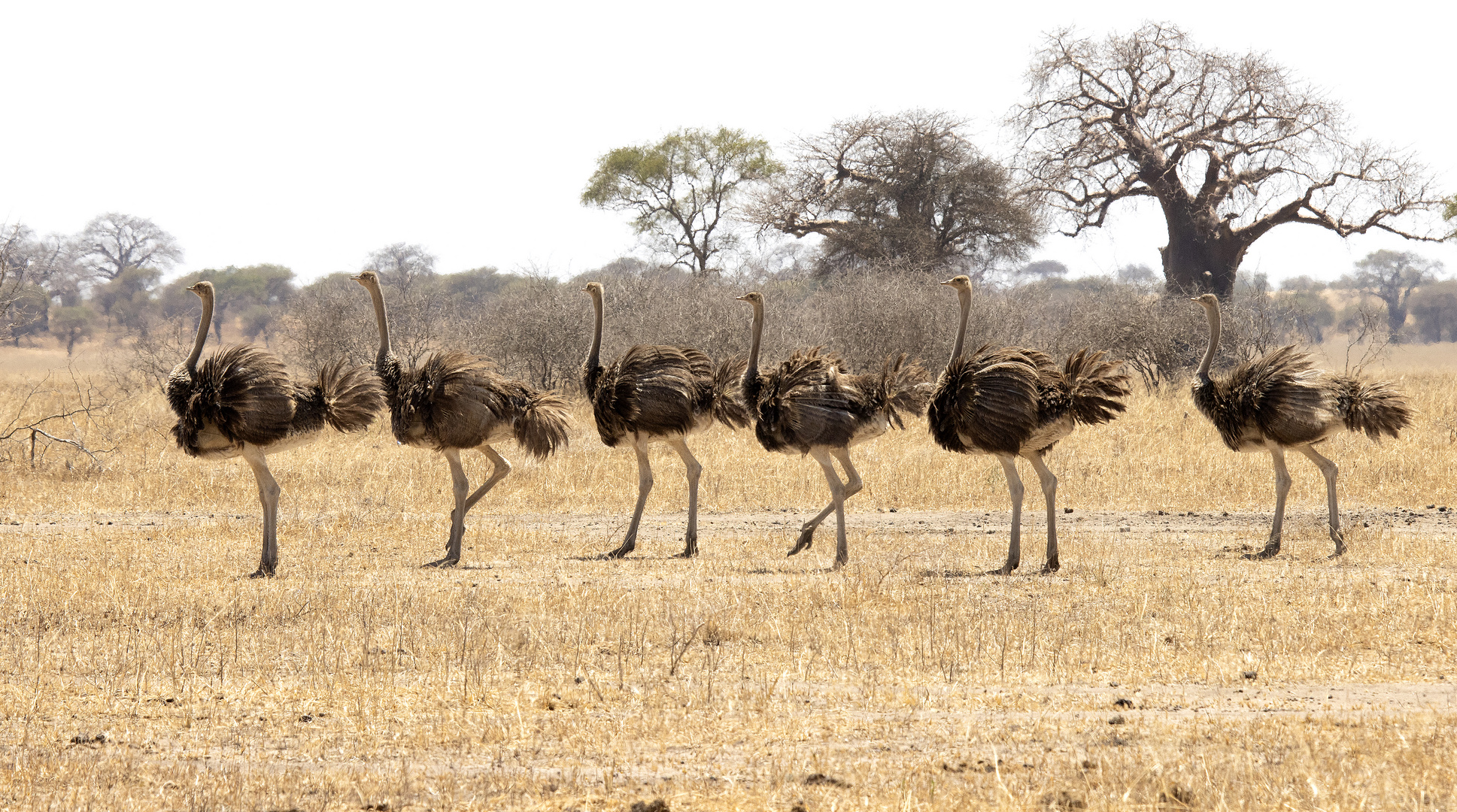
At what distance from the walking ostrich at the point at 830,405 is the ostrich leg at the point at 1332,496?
2.94 meters

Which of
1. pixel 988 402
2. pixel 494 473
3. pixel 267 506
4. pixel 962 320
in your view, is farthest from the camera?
pixel 494 473

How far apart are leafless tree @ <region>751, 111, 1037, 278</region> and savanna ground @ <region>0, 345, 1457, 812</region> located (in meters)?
20.8

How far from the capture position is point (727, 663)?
20.7 feet

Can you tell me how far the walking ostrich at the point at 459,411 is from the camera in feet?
31.0

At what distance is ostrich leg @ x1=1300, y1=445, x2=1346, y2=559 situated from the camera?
9.61 m

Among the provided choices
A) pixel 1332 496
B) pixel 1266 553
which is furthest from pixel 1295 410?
pixel 1266 553

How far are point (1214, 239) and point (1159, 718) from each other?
94.2 ft

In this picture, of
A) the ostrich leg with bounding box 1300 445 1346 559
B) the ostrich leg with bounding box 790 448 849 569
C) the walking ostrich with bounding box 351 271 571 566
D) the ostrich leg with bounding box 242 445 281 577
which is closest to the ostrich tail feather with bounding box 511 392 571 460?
the walking ostrich with bounding box 351 271 571 566

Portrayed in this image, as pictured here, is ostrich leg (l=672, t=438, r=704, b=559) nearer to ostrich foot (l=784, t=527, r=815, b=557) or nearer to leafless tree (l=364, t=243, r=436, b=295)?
ostrich foot (l=784, t=527, r=815, b=557)

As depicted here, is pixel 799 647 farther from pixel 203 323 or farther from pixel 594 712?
pixel 203 323

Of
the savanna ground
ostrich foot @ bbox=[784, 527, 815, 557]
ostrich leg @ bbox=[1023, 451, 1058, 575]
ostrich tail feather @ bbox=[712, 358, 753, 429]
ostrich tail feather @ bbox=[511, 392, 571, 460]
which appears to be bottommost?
the savanna ground

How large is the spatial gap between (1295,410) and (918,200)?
23813 millimetres

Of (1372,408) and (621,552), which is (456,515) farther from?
(1372,408)

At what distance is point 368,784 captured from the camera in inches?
178
